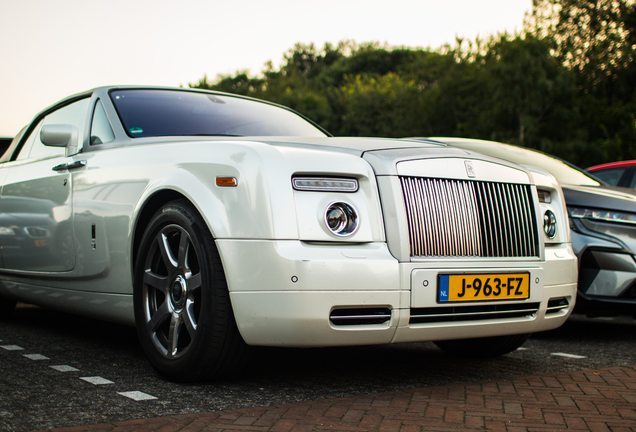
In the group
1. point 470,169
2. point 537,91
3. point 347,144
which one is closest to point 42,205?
point 347,144

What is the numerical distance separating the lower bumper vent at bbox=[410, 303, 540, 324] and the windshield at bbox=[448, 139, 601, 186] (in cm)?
240

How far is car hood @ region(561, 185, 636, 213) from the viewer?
4707mm

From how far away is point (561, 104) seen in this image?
118 ft

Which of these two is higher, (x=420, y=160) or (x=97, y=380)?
(x=420, y=160)

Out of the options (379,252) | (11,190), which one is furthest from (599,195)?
(11,190)

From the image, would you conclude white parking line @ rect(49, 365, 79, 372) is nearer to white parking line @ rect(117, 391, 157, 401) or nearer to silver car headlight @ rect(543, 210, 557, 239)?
white parking line @ rect(117, 391, 157, 401)

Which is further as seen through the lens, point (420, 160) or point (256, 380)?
point (256, 380)

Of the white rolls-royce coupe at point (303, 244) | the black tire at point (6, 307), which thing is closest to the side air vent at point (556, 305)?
the white rolls-royce coupe at point (303, 244)

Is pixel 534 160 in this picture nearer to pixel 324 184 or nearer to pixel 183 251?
pixel 324 184

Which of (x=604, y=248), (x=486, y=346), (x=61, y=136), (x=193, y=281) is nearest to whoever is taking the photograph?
(x=193, y=281)

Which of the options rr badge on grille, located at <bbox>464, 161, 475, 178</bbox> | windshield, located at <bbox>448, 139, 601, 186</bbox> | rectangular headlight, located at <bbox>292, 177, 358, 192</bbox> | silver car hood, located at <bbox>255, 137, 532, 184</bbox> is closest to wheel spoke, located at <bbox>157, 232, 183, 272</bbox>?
silver car hood, located at <bbox>255, 137, 532, 184</bbox>

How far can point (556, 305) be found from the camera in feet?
10.7

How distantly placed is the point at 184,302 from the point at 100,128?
1664 millimetres

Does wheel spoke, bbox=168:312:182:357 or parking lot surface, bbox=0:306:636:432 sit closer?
parking lot surface, bbox=0:306:636:432
